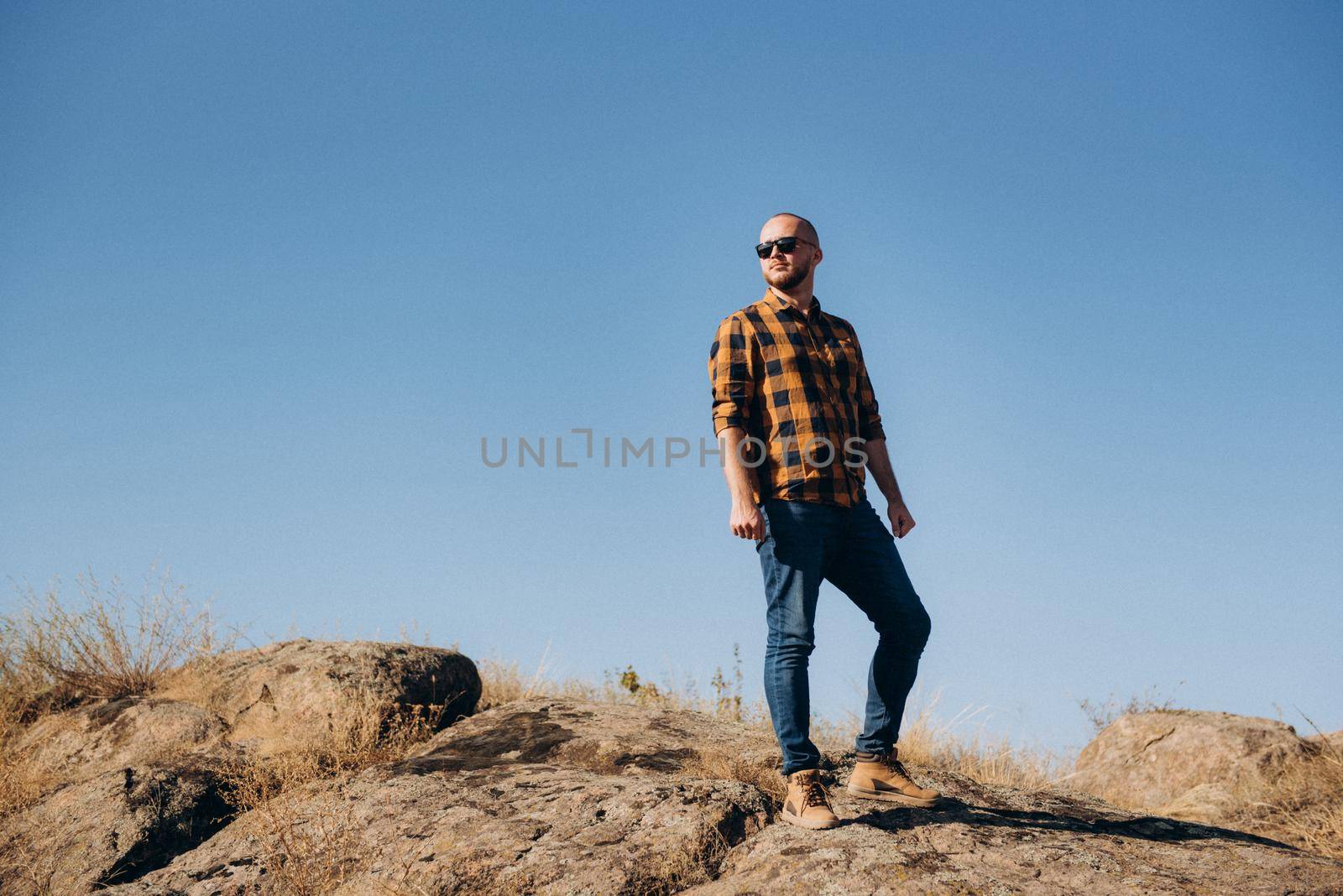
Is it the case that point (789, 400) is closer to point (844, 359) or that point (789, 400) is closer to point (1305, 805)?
point (844, 359)

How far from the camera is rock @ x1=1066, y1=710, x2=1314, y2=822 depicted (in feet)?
32.1

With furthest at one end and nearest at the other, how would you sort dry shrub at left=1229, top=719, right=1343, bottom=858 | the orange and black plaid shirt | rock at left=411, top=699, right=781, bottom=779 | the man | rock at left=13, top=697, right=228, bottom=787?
dry shrub at left=1229, top=719, right=1343, bottom=858
rock at left=13, top=697, right=228, bottom=787
rock at left=411, top=699, right=781, bottom=779
the orange and black plaid shirt
the man

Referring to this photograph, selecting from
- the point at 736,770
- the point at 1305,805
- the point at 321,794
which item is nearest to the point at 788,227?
the point at 736,770

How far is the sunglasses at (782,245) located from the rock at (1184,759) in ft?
25.8

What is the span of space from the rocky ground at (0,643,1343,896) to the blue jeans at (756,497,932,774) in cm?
48

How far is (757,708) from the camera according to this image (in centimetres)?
841

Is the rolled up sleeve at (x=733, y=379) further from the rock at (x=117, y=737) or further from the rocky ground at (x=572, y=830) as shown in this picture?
the rock at (x=117, y=737)

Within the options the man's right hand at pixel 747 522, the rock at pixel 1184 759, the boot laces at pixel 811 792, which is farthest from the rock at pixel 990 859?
the rock at pixel 1184 759

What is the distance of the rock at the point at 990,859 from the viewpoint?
12.5ft

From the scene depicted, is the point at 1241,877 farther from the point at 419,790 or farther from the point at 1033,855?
the point at 419,790

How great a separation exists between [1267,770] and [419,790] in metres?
9.10

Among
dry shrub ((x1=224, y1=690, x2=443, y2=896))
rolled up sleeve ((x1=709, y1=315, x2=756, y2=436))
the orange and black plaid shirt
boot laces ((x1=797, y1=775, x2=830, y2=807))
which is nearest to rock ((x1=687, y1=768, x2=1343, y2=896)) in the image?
boot laces ((x1=797, y1=775, x2=830, y2=807))

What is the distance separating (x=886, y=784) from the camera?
464 cm

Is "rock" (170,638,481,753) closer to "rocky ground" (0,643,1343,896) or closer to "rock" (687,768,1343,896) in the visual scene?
"rocky ground" (0,643,1343,896)
